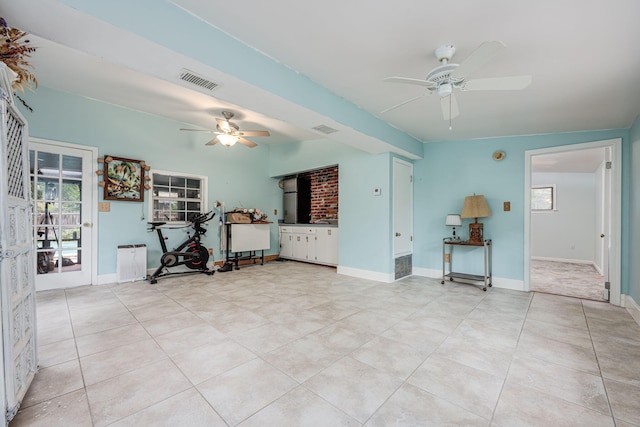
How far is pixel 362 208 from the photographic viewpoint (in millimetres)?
5035

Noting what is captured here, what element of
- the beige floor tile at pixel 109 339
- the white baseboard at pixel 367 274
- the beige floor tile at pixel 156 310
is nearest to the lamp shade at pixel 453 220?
the white baseboard at pixel 367 274

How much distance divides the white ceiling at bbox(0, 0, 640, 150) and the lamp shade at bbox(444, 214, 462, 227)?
63.5 inches

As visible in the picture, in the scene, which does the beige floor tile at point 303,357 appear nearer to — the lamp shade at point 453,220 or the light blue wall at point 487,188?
the lamp shade at point 453,220

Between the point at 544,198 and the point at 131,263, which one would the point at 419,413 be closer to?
the point at 131,263

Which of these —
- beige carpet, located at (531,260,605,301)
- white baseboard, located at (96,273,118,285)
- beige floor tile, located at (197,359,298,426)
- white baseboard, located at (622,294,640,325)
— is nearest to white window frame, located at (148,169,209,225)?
white baseboard, located at (96,273,118,285)

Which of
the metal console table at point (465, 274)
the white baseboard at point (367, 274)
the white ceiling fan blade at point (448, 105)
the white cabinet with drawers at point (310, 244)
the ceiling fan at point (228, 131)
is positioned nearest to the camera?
the white ceiling fan blade at point (448, 105)

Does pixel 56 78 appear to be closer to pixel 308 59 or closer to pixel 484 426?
pixel 308 59

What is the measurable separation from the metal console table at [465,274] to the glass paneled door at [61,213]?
5.76 metres

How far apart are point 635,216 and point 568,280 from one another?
2.22 metres

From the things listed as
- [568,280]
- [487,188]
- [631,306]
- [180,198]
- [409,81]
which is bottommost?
[568,280]

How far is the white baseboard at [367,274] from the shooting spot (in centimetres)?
467

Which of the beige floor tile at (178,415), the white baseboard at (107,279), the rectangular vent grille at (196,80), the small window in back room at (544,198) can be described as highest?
the rectangular vent grille at (196,80)

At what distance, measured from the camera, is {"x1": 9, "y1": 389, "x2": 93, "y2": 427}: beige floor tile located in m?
1.50

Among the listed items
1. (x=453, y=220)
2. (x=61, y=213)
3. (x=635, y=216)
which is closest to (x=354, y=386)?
(x=453, y=220)
